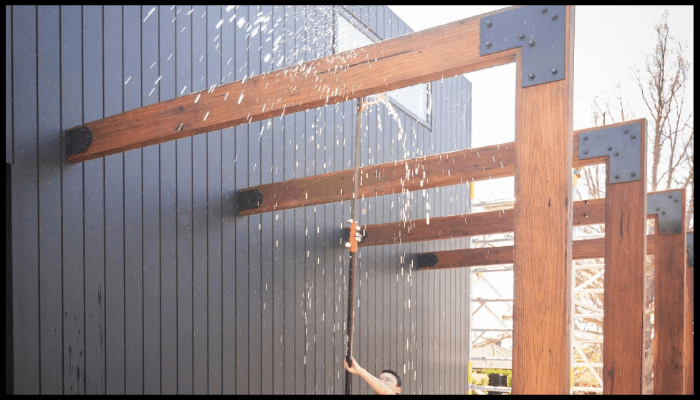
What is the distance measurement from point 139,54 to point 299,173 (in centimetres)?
195

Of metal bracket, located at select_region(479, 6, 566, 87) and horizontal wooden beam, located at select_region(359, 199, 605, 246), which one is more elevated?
metal bracket, located at select_region(479, 6, 566, 87)

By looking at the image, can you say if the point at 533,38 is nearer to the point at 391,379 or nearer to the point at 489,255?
the point at 391,379

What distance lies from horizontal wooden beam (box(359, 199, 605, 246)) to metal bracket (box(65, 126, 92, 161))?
3.08 metres

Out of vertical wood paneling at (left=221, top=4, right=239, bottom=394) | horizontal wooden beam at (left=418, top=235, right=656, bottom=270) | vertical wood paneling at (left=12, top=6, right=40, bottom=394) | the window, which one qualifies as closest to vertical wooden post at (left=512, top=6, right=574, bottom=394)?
vertical wood paneling at (left=12, top=6, right=40, bottom=394)

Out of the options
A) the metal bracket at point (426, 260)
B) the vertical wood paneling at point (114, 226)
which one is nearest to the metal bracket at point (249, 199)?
the vertical wood paneling at point (114, 226)

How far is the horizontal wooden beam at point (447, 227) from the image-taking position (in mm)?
5926

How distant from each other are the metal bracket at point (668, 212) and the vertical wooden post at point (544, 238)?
398 cm

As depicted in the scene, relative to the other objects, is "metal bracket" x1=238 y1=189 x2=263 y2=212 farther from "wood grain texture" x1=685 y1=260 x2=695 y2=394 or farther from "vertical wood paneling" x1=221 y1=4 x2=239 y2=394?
"wood grain texture" x1=685 y1=260 x2=695 y2=394

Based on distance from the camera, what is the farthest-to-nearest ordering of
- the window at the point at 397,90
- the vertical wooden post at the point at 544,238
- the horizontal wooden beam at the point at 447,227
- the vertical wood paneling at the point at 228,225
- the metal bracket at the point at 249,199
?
the window at the point at 397,90 → the horizontal wooden beam at the point at 447,227 → the metal bracket at the point at 249,199 → the vertical wood paneling at the point at 228,225 → the vertical wooden post at the point at 544,238

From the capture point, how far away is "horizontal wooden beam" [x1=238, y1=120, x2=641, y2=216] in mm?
4477

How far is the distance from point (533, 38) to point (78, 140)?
2.39 m

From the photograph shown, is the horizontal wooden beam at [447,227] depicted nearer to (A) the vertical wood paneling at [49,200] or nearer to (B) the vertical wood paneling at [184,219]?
(B) the vertical wood paneling at [184,219]

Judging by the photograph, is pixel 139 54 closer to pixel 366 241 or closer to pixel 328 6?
pixel 328 6

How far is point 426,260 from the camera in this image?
26.6ft
